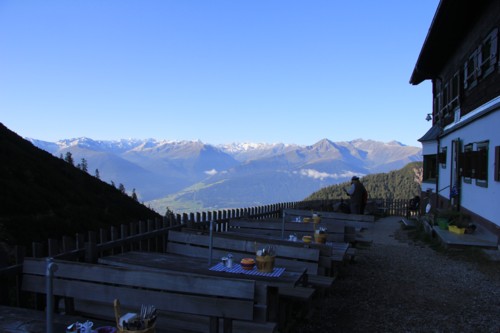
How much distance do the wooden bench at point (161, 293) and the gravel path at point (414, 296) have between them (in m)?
2.11

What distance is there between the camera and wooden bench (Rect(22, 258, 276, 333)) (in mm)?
3064

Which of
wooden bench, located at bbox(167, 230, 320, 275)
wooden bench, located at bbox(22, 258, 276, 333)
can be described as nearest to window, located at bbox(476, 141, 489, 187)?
wooden bench, located at bbox(167, 230, 320, 275)

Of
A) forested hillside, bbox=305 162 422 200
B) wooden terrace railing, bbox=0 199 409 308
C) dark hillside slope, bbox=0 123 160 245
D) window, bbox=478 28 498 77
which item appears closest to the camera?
wooden terrace railing, bbox=0 199 409 308

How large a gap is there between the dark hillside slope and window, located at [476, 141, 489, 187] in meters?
8.72

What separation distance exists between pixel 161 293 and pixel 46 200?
234 inches

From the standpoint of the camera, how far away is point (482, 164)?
35.7ft

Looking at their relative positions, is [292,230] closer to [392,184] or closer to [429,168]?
[429,168]

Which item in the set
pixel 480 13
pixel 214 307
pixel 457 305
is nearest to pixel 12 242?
pixel 214 307

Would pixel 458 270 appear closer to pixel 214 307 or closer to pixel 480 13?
pixel 214 307

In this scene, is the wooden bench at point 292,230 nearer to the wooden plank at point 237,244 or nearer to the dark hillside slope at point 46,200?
the wooden plank at point 237,244

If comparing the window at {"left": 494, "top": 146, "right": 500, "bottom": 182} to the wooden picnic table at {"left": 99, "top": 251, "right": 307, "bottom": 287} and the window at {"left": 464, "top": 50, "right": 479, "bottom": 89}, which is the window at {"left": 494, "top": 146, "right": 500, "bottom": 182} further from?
the wooden picnic table at {"left": 99, "top": 251, "right": 307, "bottom": 287}

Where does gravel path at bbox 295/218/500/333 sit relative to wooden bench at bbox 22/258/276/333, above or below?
below

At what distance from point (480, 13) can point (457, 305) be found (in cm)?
978

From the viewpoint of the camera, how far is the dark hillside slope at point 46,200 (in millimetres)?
6840
